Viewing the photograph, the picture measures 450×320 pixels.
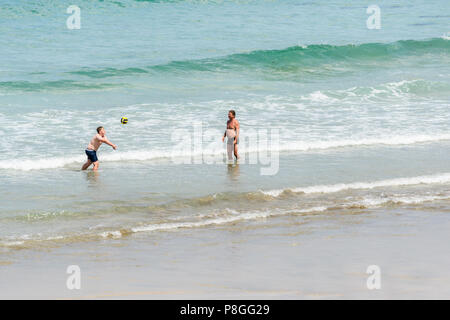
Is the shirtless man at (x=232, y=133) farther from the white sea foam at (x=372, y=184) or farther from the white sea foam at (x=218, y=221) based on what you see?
the white sea foam at (x=218, y=221)

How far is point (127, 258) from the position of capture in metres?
8.31

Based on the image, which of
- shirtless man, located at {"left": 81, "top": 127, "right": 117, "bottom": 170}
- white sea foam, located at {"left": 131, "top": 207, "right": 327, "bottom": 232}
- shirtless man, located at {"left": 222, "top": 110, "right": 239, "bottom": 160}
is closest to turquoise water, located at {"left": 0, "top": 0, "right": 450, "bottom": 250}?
white sea foam, located at {"left": 131, "top": 207, "right": 327, "bottom": 232}

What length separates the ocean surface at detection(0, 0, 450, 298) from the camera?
1091cm

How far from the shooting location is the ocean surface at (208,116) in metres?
10.9

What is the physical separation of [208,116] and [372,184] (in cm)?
718

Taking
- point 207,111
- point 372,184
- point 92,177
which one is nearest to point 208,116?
point 207,111

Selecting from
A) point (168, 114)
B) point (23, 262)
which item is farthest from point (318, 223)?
point (168, 114)

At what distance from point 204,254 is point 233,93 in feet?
44.4

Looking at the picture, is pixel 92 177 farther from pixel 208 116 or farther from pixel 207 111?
pixel 207 111

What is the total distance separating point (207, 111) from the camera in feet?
62.8

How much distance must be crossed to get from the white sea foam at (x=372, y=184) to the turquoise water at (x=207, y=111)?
5 cm
